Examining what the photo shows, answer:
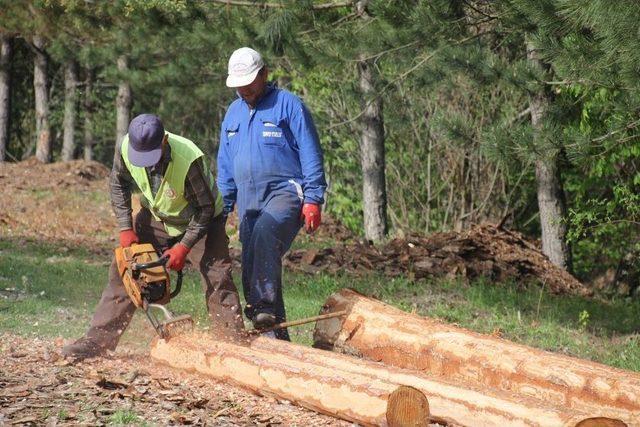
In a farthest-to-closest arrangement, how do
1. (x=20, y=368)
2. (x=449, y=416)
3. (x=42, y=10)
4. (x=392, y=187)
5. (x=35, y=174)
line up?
(x=35, y=174) < (x=42, y=10) < (x=392, y=187) < (x=20, y=368) < (x=449, y=416)

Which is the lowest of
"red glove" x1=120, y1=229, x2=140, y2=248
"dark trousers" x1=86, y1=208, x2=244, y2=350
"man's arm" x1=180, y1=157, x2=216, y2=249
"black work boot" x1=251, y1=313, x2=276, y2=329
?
"black work boot" x1=251, y1=313, x2=276, y2=329

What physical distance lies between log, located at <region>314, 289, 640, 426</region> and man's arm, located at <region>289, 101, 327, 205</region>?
92 cm

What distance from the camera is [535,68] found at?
455 inches

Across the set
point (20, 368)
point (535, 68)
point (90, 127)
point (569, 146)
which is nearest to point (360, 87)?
point (535, 68)

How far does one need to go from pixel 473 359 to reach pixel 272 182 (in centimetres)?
221

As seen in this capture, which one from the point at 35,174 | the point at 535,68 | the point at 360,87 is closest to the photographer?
the point at 535,68

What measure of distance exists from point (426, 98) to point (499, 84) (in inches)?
254

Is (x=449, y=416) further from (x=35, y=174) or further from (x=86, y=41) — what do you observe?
(x=35, y=174)

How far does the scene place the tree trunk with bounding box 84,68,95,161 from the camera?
100 feet

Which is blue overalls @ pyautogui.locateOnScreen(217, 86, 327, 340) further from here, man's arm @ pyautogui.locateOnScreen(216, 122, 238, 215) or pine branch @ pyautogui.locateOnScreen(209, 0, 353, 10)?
pine branch @ pyautogui.locateOnScreen(209, 0, 353, 10)

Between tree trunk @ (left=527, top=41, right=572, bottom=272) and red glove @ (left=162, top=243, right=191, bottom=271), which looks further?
tree trunk @ (left=527, top=41, right=572, bottom=272)

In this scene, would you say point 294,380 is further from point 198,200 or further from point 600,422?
point 600,422

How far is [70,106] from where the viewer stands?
29234mm

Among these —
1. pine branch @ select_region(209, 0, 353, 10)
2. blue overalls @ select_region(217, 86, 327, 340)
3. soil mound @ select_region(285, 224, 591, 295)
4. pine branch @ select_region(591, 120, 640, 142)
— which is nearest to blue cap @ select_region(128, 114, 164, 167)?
blue overalls @ select_region(217, 86, 327, 340)
